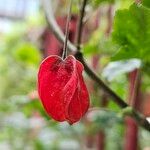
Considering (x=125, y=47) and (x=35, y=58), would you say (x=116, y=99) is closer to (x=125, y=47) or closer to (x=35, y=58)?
(x=125, y=47)

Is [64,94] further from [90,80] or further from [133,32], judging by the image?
[90,80]

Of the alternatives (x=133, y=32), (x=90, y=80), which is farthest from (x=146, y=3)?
(x=90, y=80)

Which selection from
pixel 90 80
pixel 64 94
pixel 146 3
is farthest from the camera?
pixel 90 80

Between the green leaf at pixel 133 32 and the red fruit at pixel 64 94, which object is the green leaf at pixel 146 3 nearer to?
the green leaf at pixel 133 32

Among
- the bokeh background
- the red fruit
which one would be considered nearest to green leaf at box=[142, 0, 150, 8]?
the bokeh background

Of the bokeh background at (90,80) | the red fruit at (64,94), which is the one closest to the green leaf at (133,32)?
the bokeh background at (90,80)
